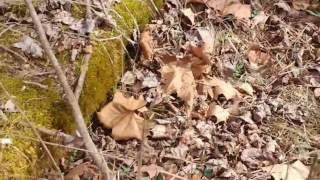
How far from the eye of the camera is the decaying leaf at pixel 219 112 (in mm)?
2908

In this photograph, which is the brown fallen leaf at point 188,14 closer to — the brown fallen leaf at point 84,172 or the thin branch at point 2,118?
the brown fallen leaf at point 84,172

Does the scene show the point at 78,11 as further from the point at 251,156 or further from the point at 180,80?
the point at 251,156

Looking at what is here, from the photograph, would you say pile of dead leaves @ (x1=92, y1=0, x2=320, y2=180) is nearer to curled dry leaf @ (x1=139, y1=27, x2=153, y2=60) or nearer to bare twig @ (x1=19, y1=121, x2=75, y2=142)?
curled dry leaf @ (x1=139, y1=27, x2=153, y2=60)

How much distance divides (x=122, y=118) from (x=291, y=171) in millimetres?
863


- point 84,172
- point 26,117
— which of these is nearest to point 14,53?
point 26,117

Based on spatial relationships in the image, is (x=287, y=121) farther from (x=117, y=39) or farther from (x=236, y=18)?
(x=117, y=39)

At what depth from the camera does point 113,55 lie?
289cm

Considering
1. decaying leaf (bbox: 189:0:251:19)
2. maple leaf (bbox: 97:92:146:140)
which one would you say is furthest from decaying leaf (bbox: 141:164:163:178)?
decaying leaf (bbox: 189:0:251:19)

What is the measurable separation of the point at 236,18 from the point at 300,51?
0.45 metres

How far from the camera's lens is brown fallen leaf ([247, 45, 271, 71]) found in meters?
3.30

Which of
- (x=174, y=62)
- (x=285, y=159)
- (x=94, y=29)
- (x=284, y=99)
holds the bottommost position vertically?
(x=285, y=159)

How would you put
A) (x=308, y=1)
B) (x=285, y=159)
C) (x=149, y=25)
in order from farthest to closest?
1. (x=308, y=1)
2. (x=149, y=25)
3. (x=285, y=159)

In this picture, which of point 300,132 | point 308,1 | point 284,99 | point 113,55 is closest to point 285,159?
point 300,132

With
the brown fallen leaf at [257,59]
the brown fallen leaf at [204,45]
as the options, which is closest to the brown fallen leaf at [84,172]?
the brown fallen leaf at [204,45]
